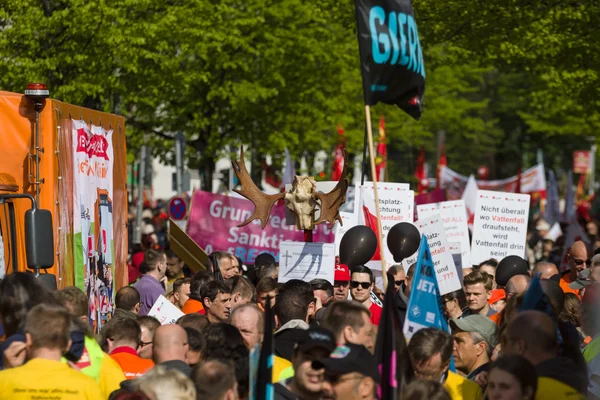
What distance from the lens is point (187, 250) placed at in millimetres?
15641

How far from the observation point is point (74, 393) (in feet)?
20.0

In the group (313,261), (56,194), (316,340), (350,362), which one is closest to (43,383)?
(316,340)

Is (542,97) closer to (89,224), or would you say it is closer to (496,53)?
(496,53)

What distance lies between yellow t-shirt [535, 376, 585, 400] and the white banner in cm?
510

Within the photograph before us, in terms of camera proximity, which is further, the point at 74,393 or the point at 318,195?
the point at 318,195

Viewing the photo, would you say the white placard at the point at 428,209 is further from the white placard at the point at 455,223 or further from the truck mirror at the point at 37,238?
the truck mirror at the point at 37,238

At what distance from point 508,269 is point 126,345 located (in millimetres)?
5656

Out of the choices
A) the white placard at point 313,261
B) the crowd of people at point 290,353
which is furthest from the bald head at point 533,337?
the white placard at point 313,261

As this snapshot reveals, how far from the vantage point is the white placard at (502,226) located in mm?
16266

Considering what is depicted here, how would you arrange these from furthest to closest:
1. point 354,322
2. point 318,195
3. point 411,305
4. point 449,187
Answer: point 449,187, point 318,195, point 411,305, point 354,322

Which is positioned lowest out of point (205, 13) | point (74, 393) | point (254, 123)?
point (74, 393)

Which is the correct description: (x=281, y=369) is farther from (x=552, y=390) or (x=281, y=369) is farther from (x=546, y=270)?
(x=546, y=270)

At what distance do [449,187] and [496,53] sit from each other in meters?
16.5

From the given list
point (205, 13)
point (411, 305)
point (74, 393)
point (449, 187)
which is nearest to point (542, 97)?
point (449, 187)
